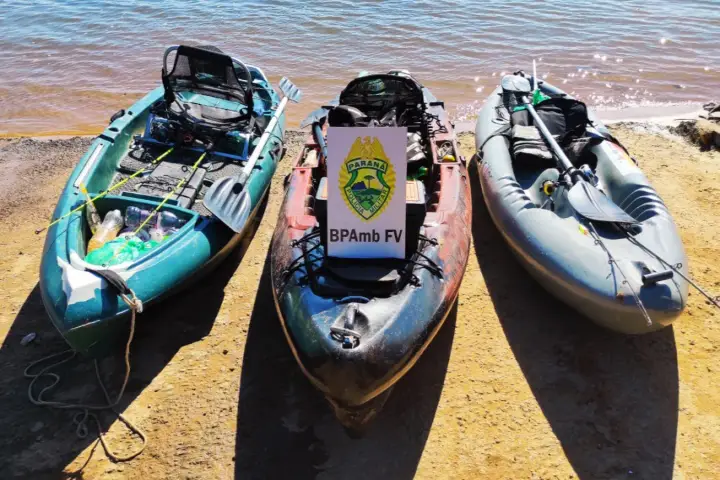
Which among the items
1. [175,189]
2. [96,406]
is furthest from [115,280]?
[175,189]

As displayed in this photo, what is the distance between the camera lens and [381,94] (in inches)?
224

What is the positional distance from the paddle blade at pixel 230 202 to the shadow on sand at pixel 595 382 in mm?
2414

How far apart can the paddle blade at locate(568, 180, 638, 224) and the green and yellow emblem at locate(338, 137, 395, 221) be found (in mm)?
2113

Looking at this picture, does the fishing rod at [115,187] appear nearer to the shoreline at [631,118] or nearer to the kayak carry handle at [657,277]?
the shoreline at [631,118]

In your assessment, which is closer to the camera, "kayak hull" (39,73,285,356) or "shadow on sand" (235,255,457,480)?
"shadow on sand" (235,255,457,480)

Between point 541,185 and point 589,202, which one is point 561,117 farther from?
point 589,202

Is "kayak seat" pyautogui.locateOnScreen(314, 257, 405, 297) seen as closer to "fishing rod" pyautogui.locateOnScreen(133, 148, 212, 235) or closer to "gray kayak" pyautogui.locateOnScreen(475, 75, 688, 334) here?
"gray kayak" pyautogui.locateOnScreen(475, 75, 688, 334)

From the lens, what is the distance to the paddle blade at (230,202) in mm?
4637

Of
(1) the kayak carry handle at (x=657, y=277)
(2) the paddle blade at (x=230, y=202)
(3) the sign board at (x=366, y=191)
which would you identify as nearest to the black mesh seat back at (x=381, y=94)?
(2) the paddle blade at (x=230, y=202)

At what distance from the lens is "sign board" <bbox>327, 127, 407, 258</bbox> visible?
10.4ft

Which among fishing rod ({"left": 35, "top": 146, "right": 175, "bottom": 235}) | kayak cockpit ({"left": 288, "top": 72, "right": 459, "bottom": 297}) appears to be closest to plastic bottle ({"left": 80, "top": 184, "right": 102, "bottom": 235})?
fishing rod ({"left": 35, "top": 146, "right": 175, "bottom": 235})

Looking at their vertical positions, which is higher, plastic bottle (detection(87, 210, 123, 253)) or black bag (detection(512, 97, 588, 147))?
black bag (detection(512, 97, 588, 147))

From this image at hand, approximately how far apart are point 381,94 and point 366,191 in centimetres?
274

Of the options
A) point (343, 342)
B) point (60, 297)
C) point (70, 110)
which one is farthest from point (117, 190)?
point (70, 110)
